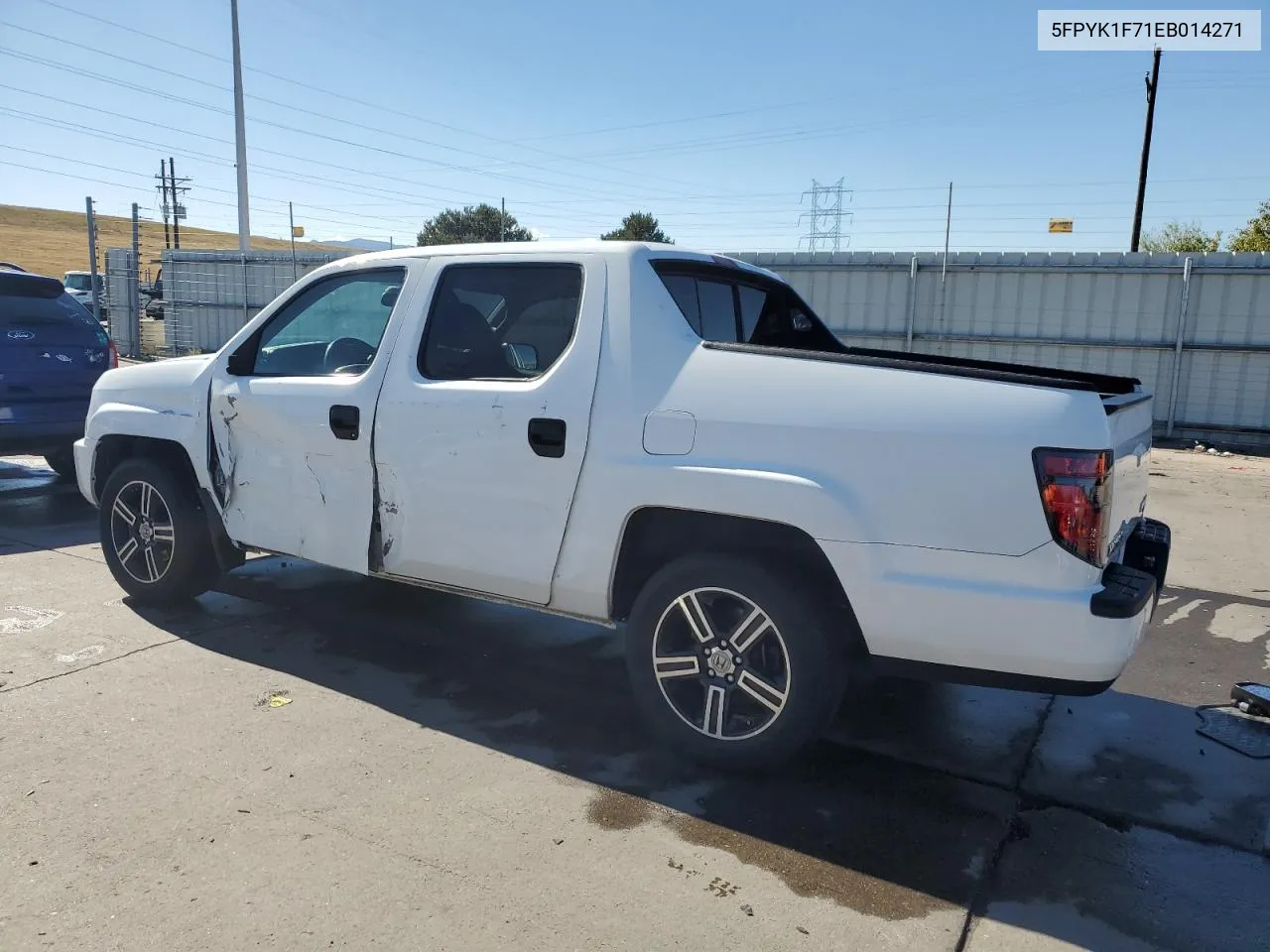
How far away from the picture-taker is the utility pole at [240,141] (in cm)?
2372

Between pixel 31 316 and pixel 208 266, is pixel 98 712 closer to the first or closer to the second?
pixel 31 316

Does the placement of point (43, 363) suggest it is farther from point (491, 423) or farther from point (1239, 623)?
point (1239, 623)

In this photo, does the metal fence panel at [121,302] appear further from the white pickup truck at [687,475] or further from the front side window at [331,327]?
the front side window at [331,327]

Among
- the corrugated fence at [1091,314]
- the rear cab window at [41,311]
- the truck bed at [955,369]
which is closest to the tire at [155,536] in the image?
the truck bed at [955,369]

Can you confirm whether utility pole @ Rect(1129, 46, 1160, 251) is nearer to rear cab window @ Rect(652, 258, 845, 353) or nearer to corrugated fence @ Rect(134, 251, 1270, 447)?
corrugated fence @ Rect(134, 251, 1270, 447)

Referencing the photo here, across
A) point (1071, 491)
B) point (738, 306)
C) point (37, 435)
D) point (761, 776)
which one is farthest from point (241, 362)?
point (37, 435)

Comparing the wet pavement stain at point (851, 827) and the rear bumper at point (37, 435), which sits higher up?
the rear bumper at point (37, 435)

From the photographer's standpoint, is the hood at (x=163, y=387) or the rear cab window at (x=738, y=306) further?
the hood at (x=163, y=387)

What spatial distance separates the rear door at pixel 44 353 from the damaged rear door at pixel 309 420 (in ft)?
13.7

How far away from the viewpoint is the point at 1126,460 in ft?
10.8

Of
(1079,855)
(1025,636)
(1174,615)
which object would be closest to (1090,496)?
(1025,636)

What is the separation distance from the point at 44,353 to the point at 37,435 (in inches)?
28.1

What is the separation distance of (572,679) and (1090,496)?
97.8 inches

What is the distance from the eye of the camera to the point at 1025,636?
2932mm
